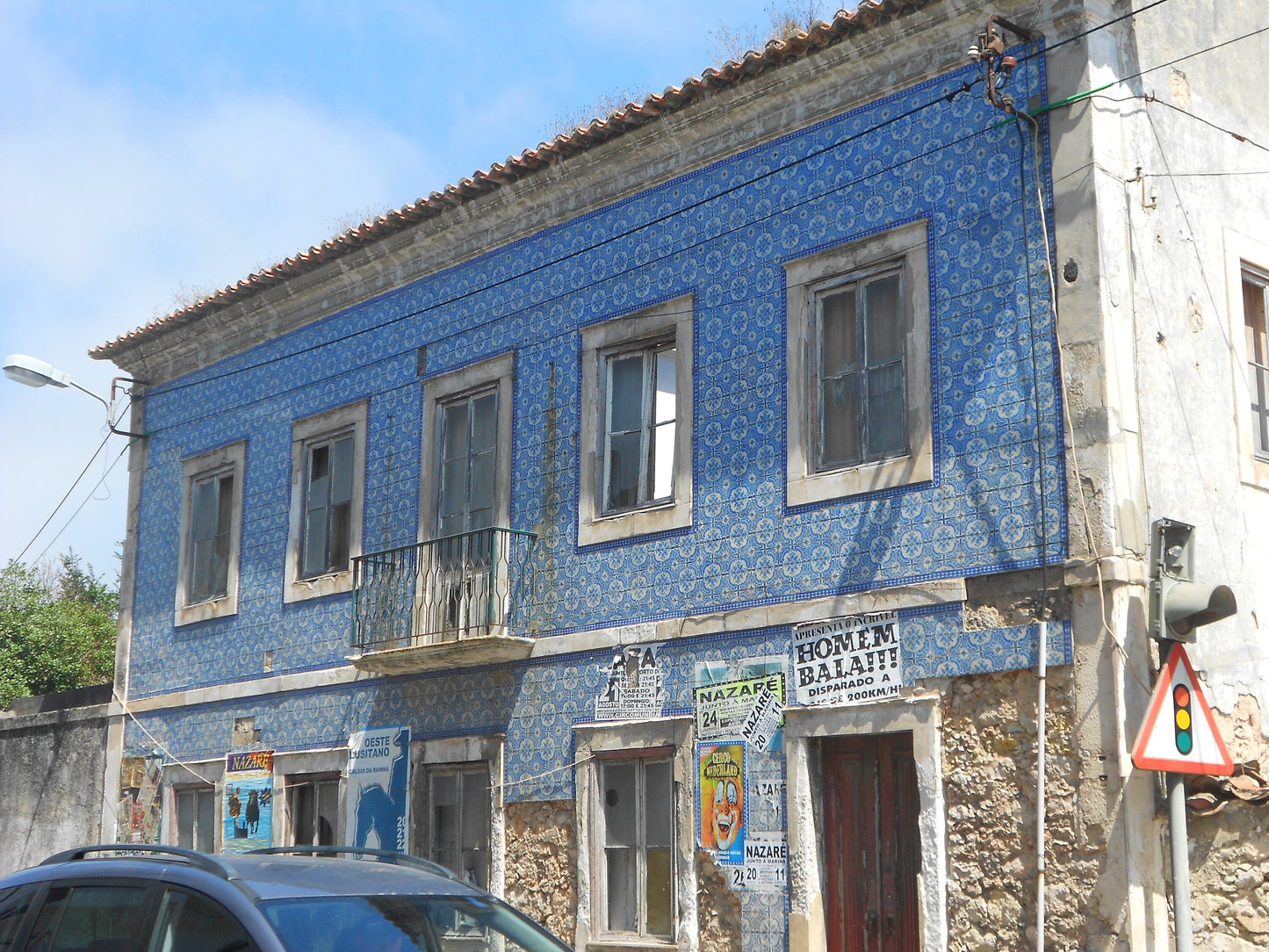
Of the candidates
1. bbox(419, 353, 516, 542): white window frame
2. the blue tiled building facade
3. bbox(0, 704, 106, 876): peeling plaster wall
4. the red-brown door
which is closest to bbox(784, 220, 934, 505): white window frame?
the blue tiled building facade

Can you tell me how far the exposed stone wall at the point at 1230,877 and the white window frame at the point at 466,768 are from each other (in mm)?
5288

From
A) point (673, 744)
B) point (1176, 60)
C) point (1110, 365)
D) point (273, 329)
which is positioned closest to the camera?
point (1110, 365)

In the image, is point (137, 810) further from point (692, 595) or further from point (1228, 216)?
point (1228, 216)

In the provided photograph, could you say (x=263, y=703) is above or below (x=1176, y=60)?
below

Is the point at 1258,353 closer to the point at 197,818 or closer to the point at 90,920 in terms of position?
the point at 90,920

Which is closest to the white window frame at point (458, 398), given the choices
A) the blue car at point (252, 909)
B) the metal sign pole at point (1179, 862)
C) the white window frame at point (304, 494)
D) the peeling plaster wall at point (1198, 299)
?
the white window frame at point (304, 494)

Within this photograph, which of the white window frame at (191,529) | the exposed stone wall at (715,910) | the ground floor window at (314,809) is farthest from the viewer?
the white window frame at (191,529)

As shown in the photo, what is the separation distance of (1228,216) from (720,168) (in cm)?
347

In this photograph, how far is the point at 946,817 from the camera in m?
8.94

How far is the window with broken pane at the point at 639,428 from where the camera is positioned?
11273mm

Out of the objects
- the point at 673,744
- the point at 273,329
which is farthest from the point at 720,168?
the point at 273,329

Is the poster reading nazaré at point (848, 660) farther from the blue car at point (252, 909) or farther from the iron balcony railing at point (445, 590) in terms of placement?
the blue car at point (252, 909)

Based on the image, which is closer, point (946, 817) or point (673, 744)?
point (946, 817)

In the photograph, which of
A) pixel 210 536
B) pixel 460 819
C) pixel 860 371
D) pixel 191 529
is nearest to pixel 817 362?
pixel 860 371
